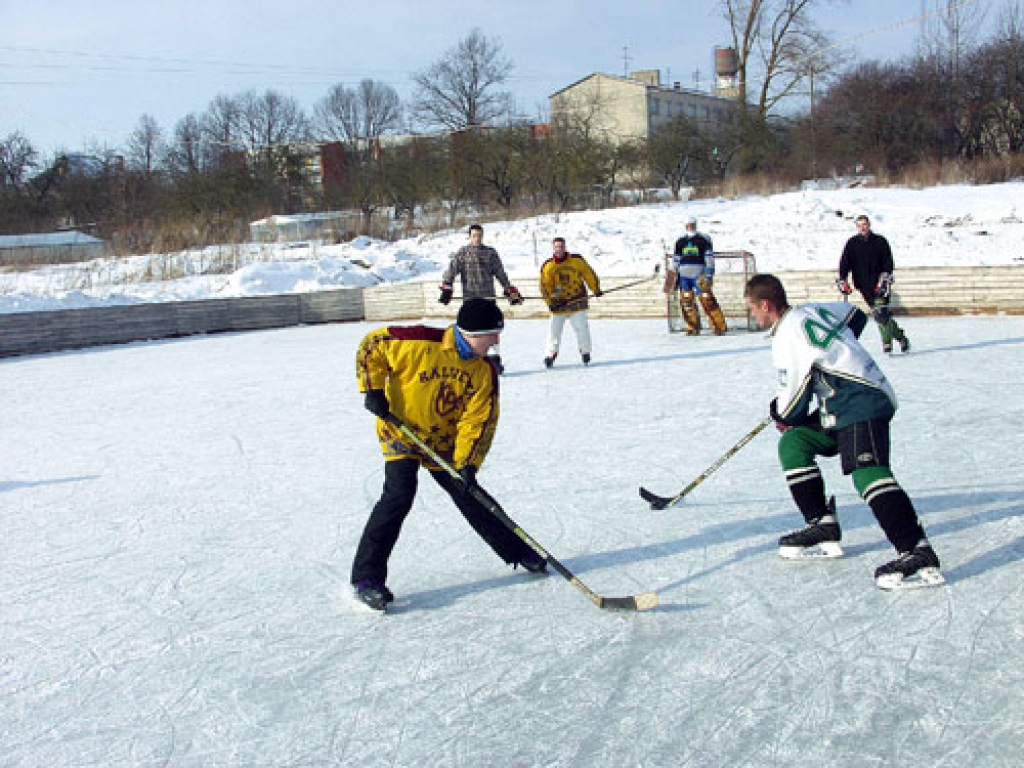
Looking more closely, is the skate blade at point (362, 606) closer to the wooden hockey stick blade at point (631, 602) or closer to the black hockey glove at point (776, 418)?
the wooden hockey stick blade at point (631, 602)

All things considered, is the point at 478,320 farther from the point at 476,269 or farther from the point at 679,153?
the point at 679,153

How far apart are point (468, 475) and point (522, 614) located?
0.57m

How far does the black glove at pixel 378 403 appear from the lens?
134 inches

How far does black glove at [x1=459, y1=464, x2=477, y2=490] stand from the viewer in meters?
3.36

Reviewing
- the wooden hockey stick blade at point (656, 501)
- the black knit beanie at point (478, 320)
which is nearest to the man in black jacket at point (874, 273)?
the wooden hockey stick blade at point (656, 501)

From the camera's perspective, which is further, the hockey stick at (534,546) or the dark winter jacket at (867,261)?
the dark winter jacket at (867,261)

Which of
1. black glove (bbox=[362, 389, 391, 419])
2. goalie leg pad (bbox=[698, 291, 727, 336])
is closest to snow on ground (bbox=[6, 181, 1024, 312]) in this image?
goalie leg pad (bbox=[698, 291, 727, 336])

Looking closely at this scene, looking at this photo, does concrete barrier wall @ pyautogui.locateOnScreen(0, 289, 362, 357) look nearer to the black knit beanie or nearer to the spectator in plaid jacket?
the spectator in plaid jacket

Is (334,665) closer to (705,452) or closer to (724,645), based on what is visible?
(724,645)

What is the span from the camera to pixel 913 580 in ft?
11.2

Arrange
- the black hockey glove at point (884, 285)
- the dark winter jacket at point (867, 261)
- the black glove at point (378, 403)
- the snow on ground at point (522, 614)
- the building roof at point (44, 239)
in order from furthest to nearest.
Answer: the building roof at point (44, 239) → the dark winter jacket at point (867, 261) → the black hockey glove at point (884, 285) → the black glove at point (378, 403) → the snow on ground at point (522, 614)

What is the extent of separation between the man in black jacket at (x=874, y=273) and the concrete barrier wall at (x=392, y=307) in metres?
3.28

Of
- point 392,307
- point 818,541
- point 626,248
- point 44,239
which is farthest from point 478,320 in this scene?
point 44,239

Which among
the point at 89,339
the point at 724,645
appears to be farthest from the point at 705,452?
the point at 89,339
